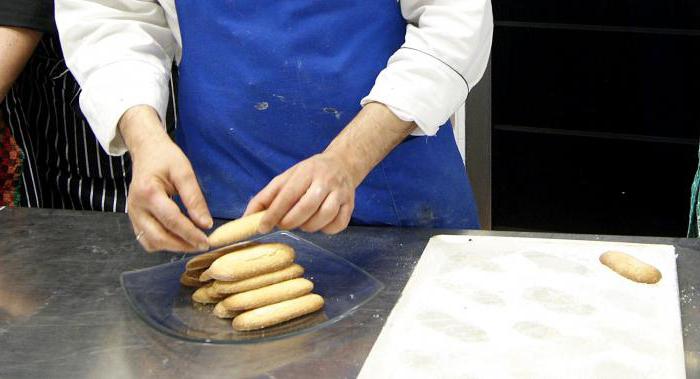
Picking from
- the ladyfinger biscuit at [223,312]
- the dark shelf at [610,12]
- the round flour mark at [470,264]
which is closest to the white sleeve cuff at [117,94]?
the ladyfinger biscuit at [223,312]

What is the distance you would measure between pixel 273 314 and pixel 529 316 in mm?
308

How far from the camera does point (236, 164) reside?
1.66 m

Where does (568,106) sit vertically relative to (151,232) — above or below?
below

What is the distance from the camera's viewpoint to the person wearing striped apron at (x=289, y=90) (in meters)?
1.47

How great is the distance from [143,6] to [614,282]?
86 cm

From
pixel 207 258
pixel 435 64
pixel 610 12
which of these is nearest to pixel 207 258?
pixel 207 258

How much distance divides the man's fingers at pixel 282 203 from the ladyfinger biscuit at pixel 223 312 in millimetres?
104

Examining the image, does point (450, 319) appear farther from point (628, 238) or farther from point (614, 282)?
point (628, 238)

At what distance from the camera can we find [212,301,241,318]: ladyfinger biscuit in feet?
4.18

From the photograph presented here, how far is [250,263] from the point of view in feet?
4.24

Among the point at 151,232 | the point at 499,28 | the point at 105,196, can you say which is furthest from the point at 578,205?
the point at 151,232

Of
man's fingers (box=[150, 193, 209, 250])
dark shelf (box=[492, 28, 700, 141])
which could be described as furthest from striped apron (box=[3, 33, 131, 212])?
dark shelf (box=[492, 28, 700, 141])

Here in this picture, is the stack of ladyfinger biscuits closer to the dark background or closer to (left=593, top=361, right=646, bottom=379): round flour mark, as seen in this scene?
(left=593, top=361, right=646, bottom=379): round flour mark

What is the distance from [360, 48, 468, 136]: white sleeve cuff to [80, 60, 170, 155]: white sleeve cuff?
32 centimetres
